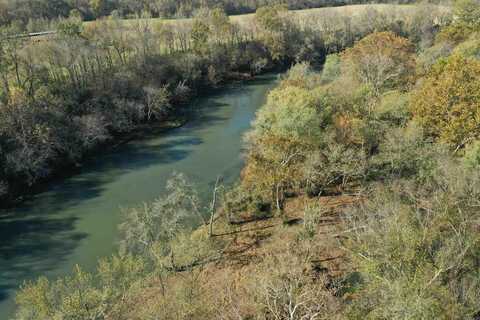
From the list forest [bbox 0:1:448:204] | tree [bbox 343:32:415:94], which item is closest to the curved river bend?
forest [bbox 0:1:448:204]

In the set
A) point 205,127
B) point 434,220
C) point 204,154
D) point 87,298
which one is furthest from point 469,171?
point 205,127

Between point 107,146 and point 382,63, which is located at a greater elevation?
point 382,63

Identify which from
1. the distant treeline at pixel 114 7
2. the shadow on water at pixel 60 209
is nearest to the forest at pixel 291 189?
the shadow on water at pixel 60 209

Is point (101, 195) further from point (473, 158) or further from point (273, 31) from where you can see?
point (273, 31)

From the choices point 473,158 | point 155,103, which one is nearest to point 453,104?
point 473,158

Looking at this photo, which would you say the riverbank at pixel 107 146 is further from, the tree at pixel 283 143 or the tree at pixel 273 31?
Result: the tree at pixel 283 143

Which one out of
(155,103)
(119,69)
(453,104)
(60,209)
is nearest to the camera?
(453,104)
